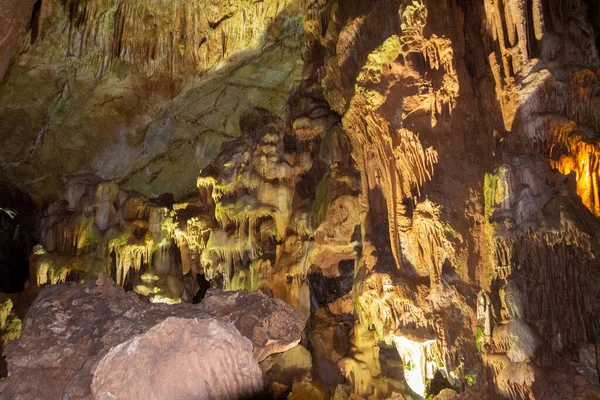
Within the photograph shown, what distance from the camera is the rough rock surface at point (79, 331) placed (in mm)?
2889

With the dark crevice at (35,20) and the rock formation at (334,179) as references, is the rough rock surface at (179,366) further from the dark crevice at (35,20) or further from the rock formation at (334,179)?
the dark crevice at (35,20)

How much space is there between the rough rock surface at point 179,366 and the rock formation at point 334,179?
0.13ft

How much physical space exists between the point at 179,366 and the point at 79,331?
1.01 metres

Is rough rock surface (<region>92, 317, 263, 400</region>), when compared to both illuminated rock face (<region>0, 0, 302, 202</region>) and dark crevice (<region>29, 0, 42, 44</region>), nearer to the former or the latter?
illuminated rock face (<region>0, 0, 302, 202</region>)

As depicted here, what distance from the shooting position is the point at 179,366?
2.49 m

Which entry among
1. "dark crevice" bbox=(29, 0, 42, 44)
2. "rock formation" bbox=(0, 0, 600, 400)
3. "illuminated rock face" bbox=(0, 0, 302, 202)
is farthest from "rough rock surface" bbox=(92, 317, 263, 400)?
"dark crevice" bbox=(29, 0, 42, 44)

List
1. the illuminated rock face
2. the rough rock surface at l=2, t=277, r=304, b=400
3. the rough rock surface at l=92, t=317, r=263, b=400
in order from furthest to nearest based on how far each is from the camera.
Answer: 1. the illuminated rock face
2. the rough rock surface at l=2, t=277, r=304, b=400
3. the rough rock surface at l=92, t=317, r=263, b=400

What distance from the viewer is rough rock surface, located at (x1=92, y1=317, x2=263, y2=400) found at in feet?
8.05

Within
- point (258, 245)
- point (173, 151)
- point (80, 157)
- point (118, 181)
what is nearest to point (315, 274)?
point (258, 245)

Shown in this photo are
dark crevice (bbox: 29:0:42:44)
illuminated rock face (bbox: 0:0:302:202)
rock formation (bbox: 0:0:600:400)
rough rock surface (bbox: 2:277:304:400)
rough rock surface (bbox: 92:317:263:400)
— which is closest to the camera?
rough rock surface (bbox: 92:317:263:400)

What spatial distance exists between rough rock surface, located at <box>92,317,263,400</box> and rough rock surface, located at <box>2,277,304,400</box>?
0.27m

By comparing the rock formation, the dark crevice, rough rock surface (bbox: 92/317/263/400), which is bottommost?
rough rock surface (bbox: 92/317/263/400)

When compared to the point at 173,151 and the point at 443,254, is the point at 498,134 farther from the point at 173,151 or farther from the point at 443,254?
the point at 173,151

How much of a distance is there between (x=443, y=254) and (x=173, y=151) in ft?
26.3
